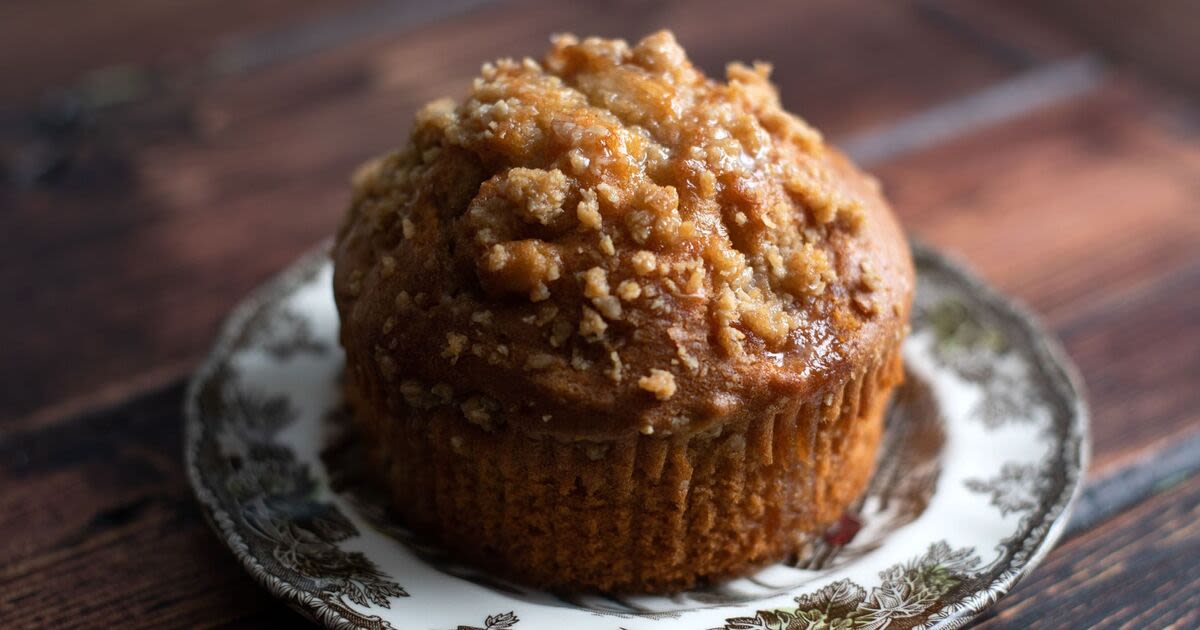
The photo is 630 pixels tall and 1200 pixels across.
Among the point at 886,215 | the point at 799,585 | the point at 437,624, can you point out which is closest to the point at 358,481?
the point at 437,624

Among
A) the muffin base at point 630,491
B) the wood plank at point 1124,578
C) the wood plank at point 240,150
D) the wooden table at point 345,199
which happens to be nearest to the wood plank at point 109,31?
the wooden table at point 345,199

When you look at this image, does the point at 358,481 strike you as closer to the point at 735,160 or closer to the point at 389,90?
the point at 735,160

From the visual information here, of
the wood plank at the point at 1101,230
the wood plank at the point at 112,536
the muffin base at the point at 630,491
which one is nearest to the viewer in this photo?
the muffin base at the point at 630,491

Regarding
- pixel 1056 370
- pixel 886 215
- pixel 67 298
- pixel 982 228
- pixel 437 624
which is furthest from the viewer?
pixel 982 228

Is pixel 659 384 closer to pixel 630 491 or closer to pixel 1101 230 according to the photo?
pixel 630 491

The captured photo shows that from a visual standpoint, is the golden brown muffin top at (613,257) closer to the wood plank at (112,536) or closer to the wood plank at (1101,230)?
the wood plank at (112,536)

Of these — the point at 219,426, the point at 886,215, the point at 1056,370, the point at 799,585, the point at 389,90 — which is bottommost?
the point at 799,585

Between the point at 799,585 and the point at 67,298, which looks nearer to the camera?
the point at 799,585
